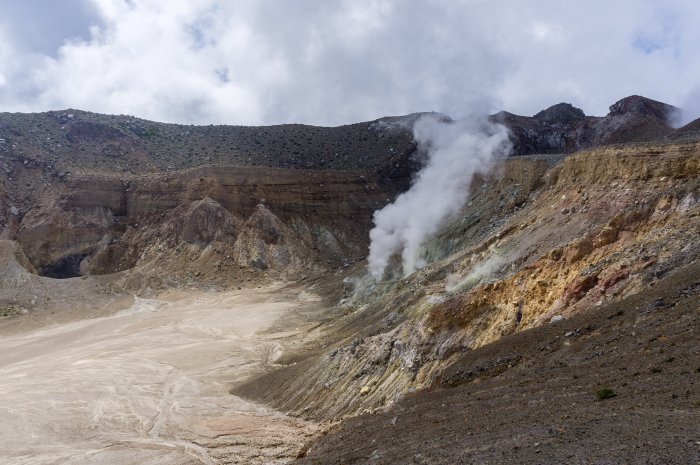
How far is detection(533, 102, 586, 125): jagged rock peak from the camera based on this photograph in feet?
247

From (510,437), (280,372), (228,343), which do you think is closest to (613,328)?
(510,437)

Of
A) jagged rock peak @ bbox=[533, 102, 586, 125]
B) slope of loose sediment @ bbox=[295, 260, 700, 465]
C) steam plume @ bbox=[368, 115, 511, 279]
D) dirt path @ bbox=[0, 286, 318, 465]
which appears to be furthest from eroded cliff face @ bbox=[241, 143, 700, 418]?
jagged rock peak @ bbox=[533, 102, 586, 125]

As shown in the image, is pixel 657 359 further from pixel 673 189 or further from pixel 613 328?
pixel 673 189

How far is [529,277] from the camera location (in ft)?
62.8

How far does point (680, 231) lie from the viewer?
655 inches

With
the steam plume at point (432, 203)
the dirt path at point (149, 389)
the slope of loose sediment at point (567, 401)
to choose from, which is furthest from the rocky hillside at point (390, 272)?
the dirt path at point (149, 389)

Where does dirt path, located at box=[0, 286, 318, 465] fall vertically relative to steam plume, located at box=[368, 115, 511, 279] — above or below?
below

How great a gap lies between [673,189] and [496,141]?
31.0m

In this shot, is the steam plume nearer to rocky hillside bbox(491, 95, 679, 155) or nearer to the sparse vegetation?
rocky hillside bbox(491, 95, 679, 155)

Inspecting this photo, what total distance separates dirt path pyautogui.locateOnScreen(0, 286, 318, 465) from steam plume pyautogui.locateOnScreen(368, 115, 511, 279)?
24.1 feet

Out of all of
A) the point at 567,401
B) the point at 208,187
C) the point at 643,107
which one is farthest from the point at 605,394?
the point at 643,107

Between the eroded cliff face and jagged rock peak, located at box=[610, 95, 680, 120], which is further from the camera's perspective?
jagged rock peak, located at box=[610, 95, 680, 120]

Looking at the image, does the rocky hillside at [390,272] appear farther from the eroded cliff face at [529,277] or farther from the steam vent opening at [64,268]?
the steam vent opening at [64,268]

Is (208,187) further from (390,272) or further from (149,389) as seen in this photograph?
(149,389)
